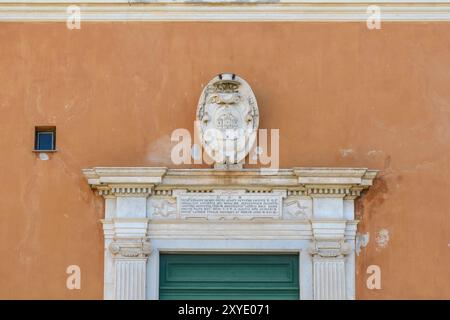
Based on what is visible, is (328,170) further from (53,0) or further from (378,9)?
(53,0)

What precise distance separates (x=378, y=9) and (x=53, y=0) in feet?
12.9

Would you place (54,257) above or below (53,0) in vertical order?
below

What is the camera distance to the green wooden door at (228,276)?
17625mm

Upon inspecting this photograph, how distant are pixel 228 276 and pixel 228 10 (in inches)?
126

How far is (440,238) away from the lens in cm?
1766

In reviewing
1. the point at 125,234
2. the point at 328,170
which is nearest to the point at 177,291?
the point at 125,234

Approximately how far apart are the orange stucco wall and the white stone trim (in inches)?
4.0

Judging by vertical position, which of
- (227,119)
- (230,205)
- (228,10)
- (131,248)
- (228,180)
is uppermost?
(228,10)

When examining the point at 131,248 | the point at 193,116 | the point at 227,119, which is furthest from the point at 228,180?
the point at 131,248

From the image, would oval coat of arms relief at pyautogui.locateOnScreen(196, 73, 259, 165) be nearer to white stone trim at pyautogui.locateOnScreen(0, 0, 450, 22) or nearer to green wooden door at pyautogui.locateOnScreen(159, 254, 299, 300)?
white stone trim at pyautogui.locateOnScreen(0, 0, 450, 22)

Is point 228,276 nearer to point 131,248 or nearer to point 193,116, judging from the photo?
point 131,248

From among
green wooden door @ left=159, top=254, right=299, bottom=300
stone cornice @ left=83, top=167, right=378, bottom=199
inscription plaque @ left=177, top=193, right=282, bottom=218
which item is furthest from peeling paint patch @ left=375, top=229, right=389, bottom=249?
inscription plaque @ left=177, top=193, right=282, bottom=218

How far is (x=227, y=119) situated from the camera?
1786 centimetres

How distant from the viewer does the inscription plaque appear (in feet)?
58.0
